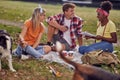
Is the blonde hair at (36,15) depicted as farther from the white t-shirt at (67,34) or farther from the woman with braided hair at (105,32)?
the woman with braided hair at (105,32)

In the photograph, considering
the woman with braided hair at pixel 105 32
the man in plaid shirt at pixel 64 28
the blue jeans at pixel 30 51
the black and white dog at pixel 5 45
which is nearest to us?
the black and white dog at pixel 5 45

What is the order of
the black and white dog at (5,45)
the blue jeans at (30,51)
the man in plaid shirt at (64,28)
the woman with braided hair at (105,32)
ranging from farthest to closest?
the man in plaid shirt at (64,28) < the woman with braided hair at (105,32) < the blue jeans at (30,51) < the black and white dog at (5,45)

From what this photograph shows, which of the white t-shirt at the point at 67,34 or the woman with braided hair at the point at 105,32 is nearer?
the woman with braided hair at the point at 105,32

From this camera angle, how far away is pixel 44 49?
8.70 meters

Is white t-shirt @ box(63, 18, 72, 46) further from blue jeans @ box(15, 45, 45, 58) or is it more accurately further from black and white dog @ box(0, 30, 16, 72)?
black and white dog @ box(0, 30, 16, 72)

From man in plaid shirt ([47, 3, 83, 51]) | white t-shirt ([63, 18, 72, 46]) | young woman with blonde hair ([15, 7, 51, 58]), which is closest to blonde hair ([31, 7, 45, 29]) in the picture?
young woman with blonde hair ([15, 7, 51, 58])

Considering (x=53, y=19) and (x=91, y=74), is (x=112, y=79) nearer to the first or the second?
(x=91, y=74)

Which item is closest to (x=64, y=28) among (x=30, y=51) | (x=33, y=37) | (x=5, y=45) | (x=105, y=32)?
(x=33, y=37)

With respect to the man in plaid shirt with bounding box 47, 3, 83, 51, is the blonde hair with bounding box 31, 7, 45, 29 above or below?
above

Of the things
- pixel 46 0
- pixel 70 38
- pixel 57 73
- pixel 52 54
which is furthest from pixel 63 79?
pixel 46 0

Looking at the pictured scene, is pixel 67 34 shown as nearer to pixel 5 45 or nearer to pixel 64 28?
pixel 64 28

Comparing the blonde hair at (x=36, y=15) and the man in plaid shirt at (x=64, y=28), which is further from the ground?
the blonde hair at (x=36, y=15)

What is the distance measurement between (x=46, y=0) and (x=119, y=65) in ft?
71.5

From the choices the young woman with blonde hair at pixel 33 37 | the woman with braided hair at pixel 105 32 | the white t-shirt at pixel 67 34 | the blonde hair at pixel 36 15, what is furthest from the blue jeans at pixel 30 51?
the woman with braided hair at pixel 105 32
